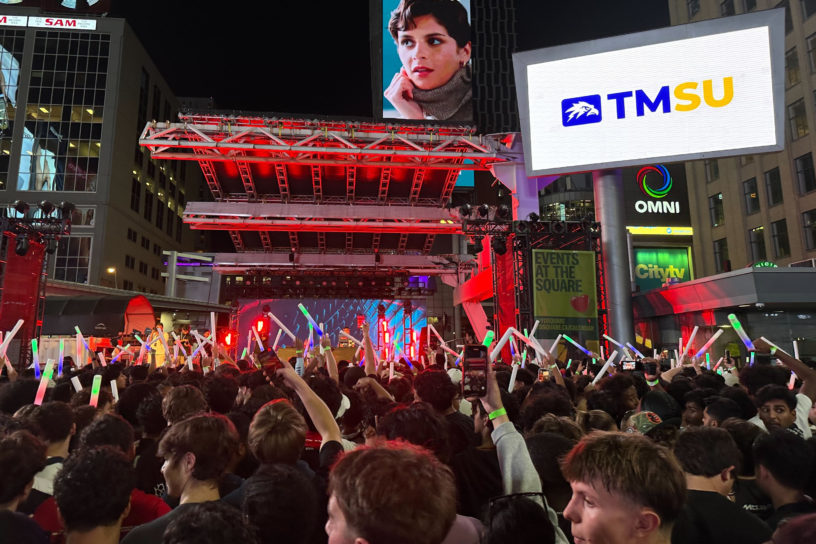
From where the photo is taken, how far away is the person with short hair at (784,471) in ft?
9.63

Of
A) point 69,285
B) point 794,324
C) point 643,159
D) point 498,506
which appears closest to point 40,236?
point 69,285

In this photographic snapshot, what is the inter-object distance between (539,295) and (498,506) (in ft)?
55.3

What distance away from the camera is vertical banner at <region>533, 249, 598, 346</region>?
18.4 metres

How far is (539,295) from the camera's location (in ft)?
61.0

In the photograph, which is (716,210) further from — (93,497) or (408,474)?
(93,497)

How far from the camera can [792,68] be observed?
31.5m

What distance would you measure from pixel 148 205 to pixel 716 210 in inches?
2111

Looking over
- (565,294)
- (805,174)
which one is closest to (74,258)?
(565,294)

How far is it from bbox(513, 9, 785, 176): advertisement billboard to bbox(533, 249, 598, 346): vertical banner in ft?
12.1

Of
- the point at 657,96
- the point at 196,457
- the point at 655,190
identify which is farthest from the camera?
the point at 655,190

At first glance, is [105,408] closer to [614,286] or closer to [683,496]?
[683,496]

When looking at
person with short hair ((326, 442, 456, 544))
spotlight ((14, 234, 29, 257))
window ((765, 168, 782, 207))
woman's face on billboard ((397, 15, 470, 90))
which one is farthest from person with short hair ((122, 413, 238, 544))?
window ((765, 168, 782, 207))

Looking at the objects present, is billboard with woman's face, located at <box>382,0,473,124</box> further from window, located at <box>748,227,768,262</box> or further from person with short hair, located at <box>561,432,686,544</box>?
person with short hair, located at <box>561,432,686,544</box>

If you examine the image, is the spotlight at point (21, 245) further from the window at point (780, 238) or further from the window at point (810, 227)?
the window at point (780, 238)
